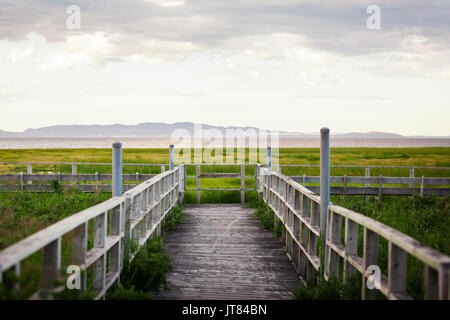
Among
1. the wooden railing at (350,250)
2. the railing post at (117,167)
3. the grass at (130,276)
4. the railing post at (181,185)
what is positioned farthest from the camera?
the railing post at (181,185)

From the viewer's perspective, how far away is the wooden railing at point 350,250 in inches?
99.7

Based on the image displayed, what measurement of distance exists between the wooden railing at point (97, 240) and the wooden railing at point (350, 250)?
7.61 ft

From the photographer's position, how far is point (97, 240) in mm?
4043

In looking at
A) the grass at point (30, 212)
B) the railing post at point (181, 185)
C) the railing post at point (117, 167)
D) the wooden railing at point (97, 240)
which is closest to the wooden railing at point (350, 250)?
the wooden railing at point (97, 240)

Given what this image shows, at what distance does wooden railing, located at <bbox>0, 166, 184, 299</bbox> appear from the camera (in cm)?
255

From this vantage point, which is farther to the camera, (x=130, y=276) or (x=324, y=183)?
(x=324, y=183)

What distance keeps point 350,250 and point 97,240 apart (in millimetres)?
2486

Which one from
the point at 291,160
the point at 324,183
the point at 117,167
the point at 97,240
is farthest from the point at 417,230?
the point at 291,160

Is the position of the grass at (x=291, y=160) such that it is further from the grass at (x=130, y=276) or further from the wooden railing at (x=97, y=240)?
the grass at (x=130, y=276)

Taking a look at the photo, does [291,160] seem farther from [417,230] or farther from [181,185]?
[417,230]

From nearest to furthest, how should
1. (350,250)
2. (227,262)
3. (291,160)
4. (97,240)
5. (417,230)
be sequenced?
(97,240), (350,250), (227,262), (417,230), (291,160)

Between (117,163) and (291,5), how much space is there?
49.0 feet

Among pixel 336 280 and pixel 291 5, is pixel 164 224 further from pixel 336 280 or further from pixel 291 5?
pixel 291 5

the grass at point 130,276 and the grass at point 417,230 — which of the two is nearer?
the grass at point 130,276
